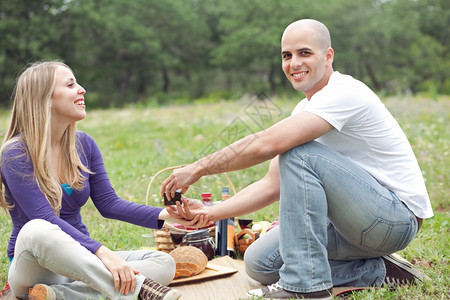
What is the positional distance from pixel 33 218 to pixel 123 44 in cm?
2972

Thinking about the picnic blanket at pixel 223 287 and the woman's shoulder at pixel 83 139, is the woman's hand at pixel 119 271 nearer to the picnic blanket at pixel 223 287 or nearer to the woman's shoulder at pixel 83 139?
the picnic blanket at pixel 223 287

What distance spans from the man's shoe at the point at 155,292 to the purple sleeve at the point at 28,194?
0.32m

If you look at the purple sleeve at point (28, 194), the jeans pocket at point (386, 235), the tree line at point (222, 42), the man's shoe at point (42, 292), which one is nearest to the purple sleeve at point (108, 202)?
the purple sleeve at point (28, 194)

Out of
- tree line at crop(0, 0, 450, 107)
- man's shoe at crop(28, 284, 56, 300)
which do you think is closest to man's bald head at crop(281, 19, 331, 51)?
man's shoe at crop(28, 284, 56, 300)

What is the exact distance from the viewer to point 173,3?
32.4 m

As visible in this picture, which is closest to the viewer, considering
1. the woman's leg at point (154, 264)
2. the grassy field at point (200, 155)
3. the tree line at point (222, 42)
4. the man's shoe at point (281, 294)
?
the man's shoe at point (281, 294)

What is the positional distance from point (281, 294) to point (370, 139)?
3.03 feet

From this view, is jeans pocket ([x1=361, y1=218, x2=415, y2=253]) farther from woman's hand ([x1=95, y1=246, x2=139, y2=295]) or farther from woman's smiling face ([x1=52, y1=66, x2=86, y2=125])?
woman's smiling face ([x1=52, y1=66, x2=86, y2=125])

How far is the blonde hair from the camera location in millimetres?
2760

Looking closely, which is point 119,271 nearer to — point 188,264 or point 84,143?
point 188,264

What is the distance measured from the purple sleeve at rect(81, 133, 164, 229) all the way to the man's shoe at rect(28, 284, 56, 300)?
26.2 inches

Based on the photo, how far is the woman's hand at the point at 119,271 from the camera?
2607mm

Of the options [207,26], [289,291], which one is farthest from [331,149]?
[207,26]

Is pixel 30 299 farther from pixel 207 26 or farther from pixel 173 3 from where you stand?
pixel 207 26
